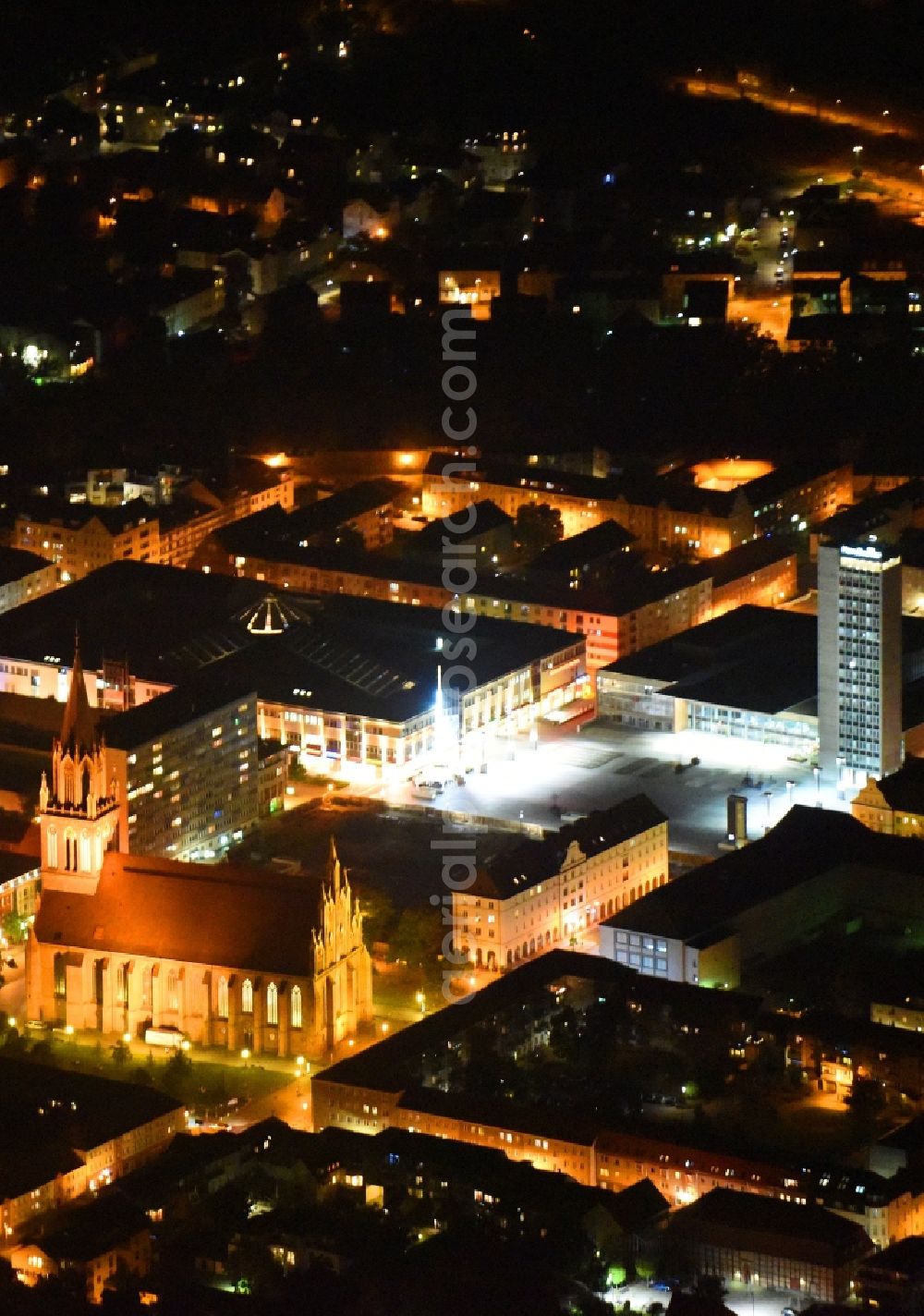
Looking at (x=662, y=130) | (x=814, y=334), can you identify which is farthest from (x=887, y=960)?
(x=662, y=130)

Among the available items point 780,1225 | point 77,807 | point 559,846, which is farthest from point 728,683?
point 780,1225

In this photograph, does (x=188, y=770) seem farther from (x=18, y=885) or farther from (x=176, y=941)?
(x=176, y=941)

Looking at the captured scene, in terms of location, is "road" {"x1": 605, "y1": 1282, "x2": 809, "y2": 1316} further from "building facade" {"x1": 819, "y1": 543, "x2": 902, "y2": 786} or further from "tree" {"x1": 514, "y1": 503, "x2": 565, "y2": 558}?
"tree" {"x1": 514, "y1": 503, "x2": 565, "y2": 558}

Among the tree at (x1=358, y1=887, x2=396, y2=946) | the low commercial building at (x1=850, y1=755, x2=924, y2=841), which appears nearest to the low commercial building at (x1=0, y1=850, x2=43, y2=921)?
the tree at (x1=358, y1=887, x2=396, y2=946)

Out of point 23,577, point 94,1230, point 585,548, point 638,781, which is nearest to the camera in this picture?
point 94,1230

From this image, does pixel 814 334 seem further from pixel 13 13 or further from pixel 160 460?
pixel 13 13

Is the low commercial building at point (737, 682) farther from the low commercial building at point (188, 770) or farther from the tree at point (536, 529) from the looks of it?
the low commercial building at point (188, 770)

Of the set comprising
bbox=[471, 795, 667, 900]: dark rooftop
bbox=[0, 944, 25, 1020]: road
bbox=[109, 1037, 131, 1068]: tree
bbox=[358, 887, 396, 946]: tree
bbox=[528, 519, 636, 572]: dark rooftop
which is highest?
bbox=[528, 519, 636, 572]: dark rooftop
